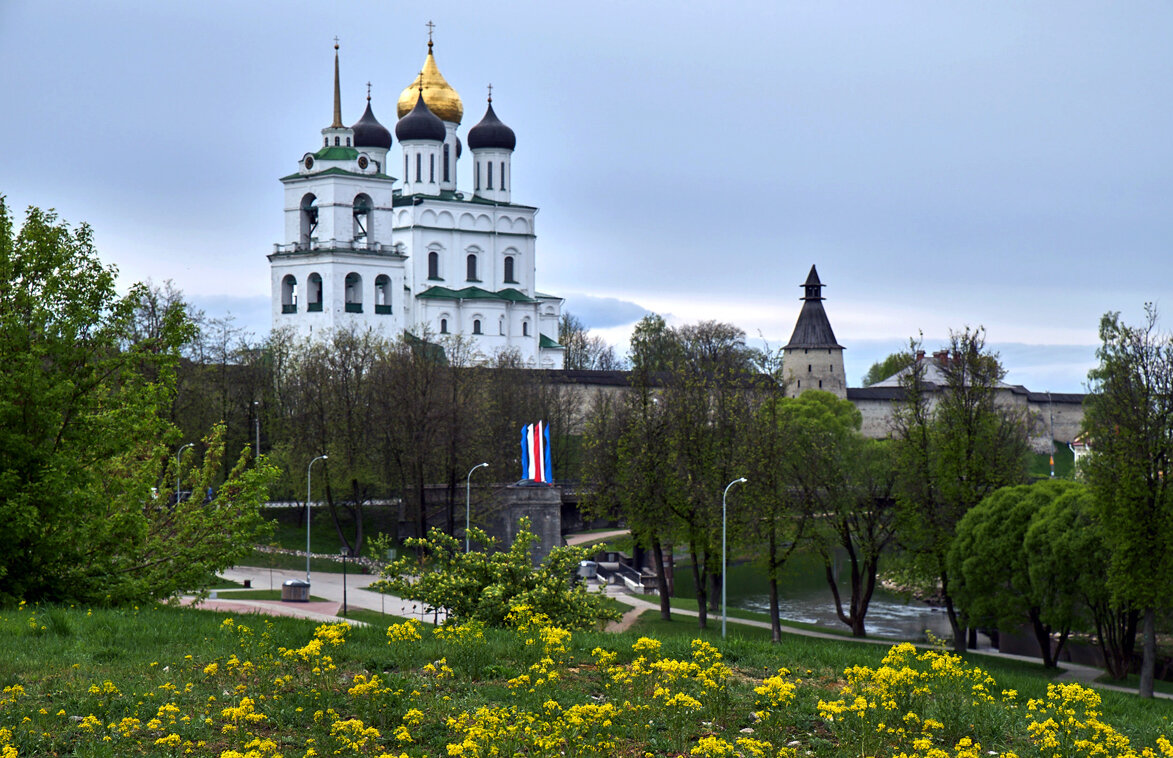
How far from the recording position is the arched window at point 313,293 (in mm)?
79250

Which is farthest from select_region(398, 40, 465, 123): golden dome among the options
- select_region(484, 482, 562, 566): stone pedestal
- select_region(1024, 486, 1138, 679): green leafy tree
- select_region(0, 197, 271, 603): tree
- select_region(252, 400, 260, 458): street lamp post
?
select_region(0, 197, 271, 603): tree

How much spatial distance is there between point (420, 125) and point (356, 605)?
180ft

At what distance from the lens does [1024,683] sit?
42.4ft

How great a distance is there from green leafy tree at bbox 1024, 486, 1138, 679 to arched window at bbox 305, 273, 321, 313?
55.9 metres

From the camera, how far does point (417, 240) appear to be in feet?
298

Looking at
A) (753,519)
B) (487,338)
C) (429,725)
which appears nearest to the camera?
(429,725)

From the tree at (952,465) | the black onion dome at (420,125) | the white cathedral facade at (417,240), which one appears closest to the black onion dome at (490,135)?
the white cathedral facade at (417,240)

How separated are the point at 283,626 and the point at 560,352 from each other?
277 ft

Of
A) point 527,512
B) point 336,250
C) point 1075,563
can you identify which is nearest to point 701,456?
point 1075,563

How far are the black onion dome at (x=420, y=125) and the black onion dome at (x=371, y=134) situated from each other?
3.19 m

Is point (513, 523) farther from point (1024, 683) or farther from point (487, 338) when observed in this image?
point (1024, 683)

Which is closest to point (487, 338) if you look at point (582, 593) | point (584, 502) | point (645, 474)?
point (584, 502)

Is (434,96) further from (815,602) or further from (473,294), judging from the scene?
(815,602)

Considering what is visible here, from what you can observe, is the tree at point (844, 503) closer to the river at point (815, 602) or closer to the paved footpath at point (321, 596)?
the river at point (815, 602)
